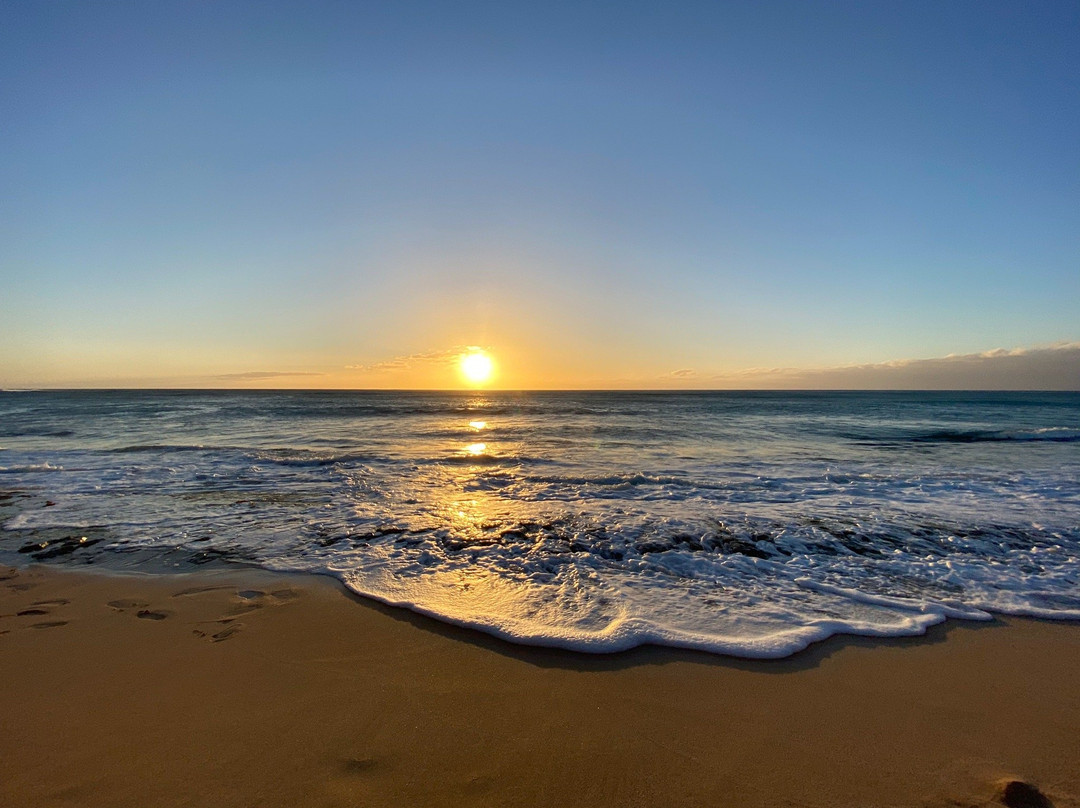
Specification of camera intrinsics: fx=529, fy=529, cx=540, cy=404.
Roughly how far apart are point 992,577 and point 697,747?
489 cm

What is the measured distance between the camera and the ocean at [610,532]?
4887 mm

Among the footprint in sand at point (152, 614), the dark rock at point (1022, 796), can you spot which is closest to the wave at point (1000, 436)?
the dark rock at point (1022, 796)

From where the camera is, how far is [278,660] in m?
3.94

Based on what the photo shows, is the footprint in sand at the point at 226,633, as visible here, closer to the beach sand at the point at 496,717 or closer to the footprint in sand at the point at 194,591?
the beach sand at the point at 496,717

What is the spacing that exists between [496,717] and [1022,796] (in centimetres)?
277

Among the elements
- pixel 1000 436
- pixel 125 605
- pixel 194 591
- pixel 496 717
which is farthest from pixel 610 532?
pixel 1000 436

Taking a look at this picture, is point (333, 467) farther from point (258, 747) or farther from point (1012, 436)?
point (1012, 436)

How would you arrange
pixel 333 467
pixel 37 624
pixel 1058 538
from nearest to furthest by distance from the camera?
pixel 37 624 → pixel 1058 538 → pixel 333 467

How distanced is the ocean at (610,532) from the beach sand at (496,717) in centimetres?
44

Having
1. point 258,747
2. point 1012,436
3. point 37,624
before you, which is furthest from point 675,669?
point 1012,436

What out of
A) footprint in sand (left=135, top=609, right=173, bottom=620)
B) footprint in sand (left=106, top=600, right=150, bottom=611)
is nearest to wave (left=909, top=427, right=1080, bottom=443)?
footprint in sand (left=135, top=609, right=173, bottom=620)

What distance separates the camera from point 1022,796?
267cm

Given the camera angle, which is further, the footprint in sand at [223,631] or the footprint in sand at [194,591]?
the footprint in sand at [194,591]

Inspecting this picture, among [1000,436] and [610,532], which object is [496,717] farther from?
[1000,436]
